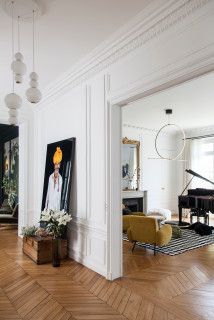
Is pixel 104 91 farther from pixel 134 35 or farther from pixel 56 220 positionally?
pixel 56 220

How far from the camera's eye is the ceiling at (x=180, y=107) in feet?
17.3

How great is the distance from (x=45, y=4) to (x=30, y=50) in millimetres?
1054

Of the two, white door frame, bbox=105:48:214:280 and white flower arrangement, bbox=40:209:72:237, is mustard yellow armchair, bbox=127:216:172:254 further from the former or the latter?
white flower arrangement, bbox=40:209:72:237

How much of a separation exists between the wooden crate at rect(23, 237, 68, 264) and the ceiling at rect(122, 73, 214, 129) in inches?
117

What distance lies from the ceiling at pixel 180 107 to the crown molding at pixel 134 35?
106 cm

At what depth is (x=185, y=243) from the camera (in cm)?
580

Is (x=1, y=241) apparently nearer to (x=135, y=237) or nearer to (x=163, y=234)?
(x=135, y=237)

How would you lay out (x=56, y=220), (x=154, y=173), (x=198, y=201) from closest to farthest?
1. (x=56, y=220)
2. (x=198, y=201)
3. (x=154, y=173)

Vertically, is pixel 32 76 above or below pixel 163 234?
above

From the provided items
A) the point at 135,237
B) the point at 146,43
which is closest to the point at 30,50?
the point at 146,43

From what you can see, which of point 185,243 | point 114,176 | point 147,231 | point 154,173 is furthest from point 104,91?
point 154,173

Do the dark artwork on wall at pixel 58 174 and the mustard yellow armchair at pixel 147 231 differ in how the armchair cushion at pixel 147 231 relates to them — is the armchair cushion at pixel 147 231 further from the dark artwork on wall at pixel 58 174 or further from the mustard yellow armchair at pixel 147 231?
the dark artwork on wall at pixel 58 174

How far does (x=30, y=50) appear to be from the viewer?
145 inches

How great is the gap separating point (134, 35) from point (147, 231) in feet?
11.0
